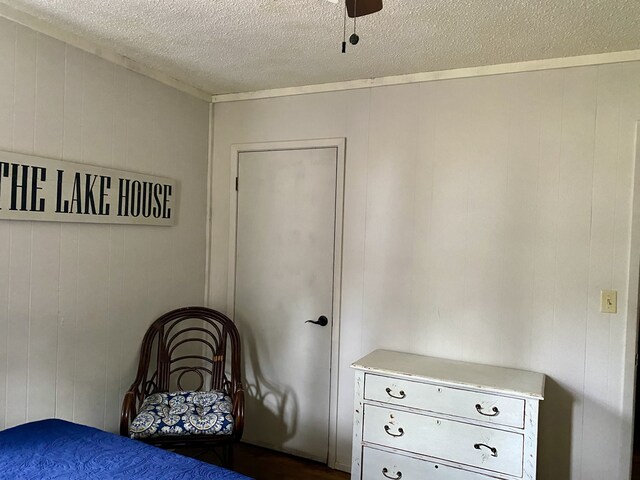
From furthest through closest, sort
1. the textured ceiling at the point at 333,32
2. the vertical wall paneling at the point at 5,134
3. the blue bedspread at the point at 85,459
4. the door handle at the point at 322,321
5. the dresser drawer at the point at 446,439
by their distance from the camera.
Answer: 1. the door handle at the point at 322,321
2. the dresser drawer at the point at 446,439
3. the vertical wall paneling at the point at 5,134
4. the textured ceiling at the point at 333,32
5. the blue bedspread at the point at 85,459

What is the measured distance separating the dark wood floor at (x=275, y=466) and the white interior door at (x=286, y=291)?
6cm

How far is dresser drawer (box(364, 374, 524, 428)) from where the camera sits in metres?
2.13

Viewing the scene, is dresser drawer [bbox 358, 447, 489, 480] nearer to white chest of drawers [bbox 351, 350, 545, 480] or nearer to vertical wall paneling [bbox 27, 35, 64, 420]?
white chest of drawers [bbox 351, 350, 545, 480]

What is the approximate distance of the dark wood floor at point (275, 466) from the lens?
2.80 meters

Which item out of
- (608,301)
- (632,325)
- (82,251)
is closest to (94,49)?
(82,251)

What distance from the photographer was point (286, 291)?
10.1 feet

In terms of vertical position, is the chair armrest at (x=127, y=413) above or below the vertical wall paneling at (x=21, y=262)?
below

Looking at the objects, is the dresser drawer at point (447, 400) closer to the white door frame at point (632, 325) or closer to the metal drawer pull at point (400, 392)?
the metal drawer pull at point (400, 392)

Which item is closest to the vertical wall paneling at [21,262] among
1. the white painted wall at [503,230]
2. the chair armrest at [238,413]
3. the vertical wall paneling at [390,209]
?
the chair armrest at [238,413]

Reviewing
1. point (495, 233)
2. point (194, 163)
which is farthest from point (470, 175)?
point (194, 163)

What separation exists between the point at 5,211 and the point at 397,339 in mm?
2064

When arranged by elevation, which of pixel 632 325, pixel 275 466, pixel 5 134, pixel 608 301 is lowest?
pixel 275 466

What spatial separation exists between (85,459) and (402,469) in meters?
1.43

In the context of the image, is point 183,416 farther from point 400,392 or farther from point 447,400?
point 447,400
